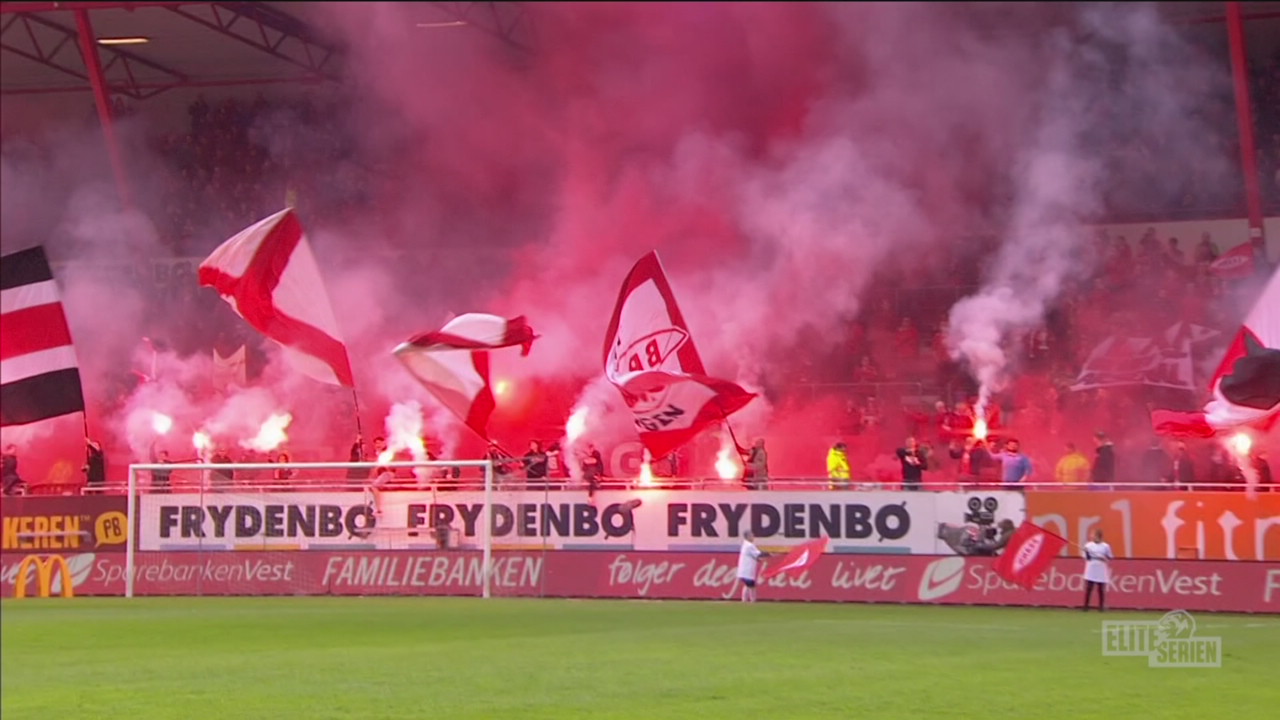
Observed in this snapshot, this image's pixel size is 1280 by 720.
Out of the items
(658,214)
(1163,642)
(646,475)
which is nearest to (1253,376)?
(1163,642)

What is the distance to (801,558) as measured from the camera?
56.3 feet

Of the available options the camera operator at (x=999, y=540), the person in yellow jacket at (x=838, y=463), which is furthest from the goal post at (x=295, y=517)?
the camera operator at (x=999, y=540)

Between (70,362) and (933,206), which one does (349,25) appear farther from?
(933,206)

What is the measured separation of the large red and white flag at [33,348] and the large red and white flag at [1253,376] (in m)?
11.5

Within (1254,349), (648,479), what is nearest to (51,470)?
(648,479)

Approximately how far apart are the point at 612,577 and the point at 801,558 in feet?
7.87

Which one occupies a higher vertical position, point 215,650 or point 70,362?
point 70,362

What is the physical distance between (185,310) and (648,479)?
908 cm

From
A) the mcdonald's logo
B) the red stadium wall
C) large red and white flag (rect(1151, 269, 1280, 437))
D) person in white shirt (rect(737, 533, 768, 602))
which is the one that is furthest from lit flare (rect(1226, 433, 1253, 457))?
the mcdonald's logo

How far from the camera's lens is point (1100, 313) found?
63.6 feet

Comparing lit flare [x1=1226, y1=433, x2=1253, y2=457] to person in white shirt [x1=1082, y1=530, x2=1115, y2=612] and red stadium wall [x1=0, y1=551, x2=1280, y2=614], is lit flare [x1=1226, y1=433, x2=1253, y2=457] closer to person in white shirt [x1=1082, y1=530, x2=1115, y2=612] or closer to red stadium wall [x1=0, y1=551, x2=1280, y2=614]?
red stadium wall [x1=0, y1=551, x2=1280, y2=614]

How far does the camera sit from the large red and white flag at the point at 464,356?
46.8 feet

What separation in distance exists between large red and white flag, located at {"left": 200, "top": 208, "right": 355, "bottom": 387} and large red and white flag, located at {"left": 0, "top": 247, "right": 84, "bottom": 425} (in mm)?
5595

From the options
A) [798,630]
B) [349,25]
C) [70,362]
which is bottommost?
[798,630]
